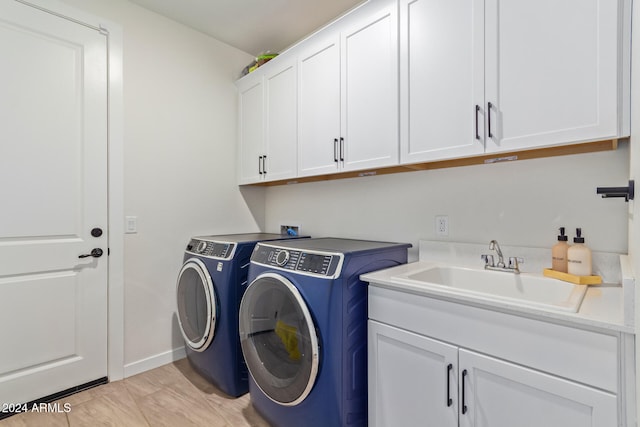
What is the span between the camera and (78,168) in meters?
1.99

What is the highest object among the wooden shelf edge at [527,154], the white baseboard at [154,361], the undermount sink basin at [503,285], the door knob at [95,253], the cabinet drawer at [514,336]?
the wooden shelf edge at [527,154]

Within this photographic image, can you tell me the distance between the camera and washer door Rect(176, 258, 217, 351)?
1.95 metres

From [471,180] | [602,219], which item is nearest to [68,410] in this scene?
[471,180]

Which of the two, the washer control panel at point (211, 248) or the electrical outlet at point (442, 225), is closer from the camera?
the electrical outlet at point (442, 225)

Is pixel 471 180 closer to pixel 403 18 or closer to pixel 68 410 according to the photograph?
pixel 403 18

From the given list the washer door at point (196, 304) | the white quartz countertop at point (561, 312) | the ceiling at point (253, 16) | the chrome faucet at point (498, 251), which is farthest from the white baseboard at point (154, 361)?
the ceiling at point (253, 16)

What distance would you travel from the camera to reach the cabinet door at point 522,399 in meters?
0.89

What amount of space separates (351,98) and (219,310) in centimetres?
152

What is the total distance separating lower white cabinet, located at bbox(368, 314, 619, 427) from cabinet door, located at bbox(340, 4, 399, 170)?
0.93m

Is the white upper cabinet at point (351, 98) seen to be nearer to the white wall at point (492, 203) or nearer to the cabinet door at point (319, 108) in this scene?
the cabinet door at point (319, 108)

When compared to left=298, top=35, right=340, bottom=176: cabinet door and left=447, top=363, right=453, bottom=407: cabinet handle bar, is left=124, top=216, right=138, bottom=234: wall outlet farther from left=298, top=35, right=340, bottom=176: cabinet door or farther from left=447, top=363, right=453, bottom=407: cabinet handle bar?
left=447, top=363, right=453, bottom=407: cabinet handle bar

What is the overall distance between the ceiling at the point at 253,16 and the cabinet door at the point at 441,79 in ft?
2.73

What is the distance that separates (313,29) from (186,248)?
1987 millimetres

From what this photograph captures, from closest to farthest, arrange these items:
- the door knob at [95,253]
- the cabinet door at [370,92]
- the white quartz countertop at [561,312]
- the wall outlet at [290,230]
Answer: the white quartz countertop at [561,312]
the cabinet door at [370,92]
the door knob at [95,253]
the wall outlet at [290,230]
